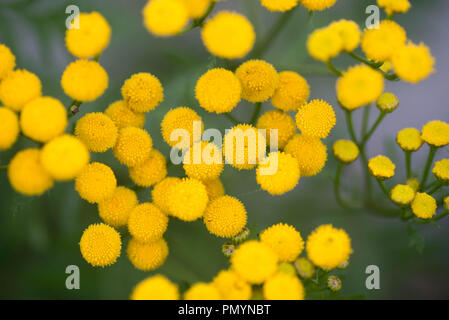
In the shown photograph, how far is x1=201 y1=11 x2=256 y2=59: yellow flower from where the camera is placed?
1080 mm

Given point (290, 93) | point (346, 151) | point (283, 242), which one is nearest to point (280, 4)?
point (290, 93)

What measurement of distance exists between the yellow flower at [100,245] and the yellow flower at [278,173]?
390 millimetres

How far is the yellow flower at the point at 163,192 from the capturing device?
47.7 inches

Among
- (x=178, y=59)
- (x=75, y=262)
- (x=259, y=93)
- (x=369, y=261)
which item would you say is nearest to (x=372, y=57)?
(x=259, y=93)

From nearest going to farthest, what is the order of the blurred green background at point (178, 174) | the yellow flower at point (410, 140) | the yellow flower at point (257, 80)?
the yellow flower at point (257, 80)
the yellow flower at point (410, 140)
the blurred green background at point (178, 174)

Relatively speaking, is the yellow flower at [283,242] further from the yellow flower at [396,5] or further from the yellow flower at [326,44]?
the yellow flower at [396,5]

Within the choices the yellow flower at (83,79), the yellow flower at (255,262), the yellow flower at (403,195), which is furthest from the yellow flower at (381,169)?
the yellow flower at (83,79)

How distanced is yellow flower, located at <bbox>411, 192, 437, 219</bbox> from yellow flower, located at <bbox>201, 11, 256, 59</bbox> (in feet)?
1.97

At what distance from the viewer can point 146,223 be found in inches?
46.7

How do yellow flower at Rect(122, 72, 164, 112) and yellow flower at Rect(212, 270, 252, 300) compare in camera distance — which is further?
yellow flower at Rect(122, 72, 164, 112)

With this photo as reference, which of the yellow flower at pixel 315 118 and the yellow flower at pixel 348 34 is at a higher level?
the yellow flower at pixel 348 34

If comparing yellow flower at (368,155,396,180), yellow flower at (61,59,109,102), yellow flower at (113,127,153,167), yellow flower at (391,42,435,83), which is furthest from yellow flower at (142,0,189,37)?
yellow flower at (368,155,396,180)

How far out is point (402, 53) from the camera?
3.59ft

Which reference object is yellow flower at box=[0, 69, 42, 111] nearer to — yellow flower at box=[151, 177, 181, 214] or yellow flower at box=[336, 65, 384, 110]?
yellow flower at box=[151, 177, 181, 214]
